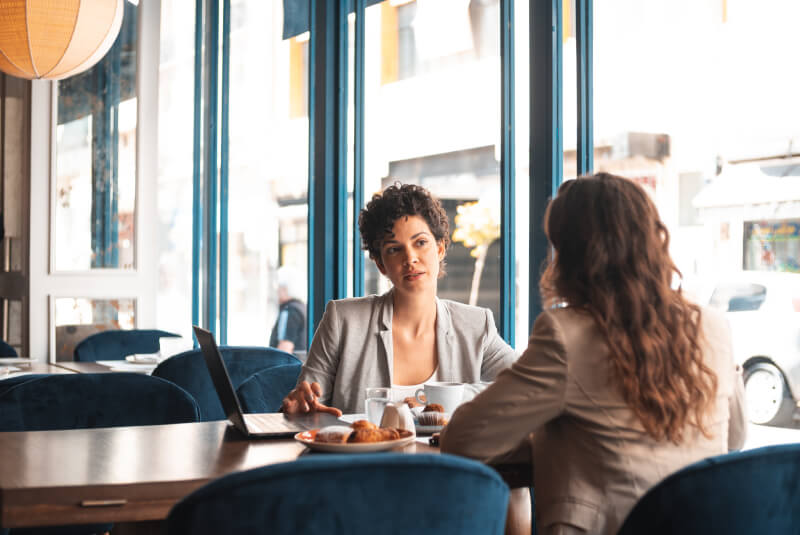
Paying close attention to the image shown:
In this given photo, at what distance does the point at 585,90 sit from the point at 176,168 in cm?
387

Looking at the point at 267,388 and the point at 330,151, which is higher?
the point at 330,151

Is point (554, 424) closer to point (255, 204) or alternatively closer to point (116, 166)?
point (255, 204)

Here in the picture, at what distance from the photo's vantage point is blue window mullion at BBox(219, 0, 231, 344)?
559 centimetres

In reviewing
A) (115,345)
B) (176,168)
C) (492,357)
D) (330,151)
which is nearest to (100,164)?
(176,168)

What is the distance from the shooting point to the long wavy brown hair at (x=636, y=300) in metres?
1.41

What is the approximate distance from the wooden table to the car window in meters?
1.09

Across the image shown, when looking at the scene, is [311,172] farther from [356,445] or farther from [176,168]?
[356,445]

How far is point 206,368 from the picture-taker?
337 cm

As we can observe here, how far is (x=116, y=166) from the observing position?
5500 millimetres

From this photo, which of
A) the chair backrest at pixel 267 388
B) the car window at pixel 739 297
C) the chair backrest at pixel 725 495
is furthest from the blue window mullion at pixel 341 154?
the chair backrest at pixel 725 495

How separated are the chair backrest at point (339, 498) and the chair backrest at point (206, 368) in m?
2.18

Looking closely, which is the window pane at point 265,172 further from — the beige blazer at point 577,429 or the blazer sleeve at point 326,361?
the beige blazer at point 577,429

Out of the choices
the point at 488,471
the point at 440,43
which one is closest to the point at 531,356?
the point at 488,471

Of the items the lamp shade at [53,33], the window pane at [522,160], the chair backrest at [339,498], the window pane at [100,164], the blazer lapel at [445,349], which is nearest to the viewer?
the chair backrest at [339,498]
